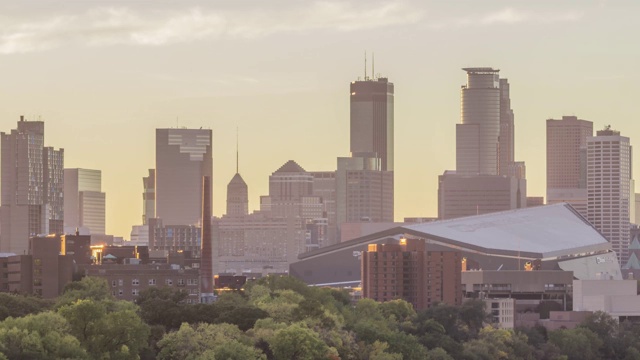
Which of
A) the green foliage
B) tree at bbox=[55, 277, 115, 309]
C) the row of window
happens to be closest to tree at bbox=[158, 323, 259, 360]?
the green foliage

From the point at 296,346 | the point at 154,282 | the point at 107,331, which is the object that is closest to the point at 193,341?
the point at 296,346

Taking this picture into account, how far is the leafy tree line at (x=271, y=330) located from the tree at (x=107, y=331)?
47 mm

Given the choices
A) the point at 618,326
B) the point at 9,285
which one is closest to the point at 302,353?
the point at 9,285

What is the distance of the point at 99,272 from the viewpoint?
541 feet

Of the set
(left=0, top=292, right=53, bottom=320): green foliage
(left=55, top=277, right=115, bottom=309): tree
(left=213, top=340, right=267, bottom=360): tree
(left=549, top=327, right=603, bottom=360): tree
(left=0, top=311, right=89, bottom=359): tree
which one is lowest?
(left=549, top=327, right=603, bottom=360): tree

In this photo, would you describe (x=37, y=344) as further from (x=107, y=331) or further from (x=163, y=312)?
(x=163, y=312)

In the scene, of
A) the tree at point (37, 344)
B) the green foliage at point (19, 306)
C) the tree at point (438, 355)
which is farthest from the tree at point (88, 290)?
the tree at point (37, 344)

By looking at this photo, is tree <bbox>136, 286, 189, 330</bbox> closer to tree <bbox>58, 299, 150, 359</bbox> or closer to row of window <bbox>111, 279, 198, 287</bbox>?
tree <bbox>58, 299, 150, 359</bbox>

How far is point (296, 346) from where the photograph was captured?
4582 inches

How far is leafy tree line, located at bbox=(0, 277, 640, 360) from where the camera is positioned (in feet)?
345

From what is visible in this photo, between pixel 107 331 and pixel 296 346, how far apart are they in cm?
1413

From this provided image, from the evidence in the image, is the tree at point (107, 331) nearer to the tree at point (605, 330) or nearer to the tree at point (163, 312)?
the tree at point (163, 312)

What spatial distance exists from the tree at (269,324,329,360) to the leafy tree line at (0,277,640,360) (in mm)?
52

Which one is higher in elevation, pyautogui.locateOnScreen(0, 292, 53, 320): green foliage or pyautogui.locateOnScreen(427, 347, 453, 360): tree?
pyautogui.locateOnScreen(0, 292, 53, 320): green foliage
